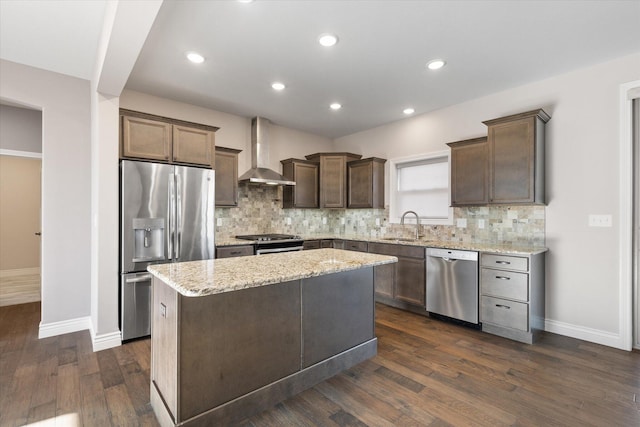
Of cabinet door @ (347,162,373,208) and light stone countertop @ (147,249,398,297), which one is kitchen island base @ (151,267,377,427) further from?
cabinet door @ (347,162,373,208)

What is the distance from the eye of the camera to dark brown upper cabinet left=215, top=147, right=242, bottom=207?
13.6 feet

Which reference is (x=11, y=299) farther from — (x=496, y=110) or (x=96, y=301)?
(x=496, y=110)

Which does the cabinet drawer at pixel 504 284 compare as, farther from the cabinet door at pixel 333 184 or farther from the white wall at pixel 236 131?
the white wall at pixel 236 131

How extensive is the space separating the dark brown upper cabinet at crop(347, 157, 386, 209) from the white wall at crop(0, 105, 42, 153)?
4.23 meters

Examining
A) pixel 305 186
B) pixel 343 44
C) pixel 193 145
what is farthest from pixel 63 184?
pixel 343 44

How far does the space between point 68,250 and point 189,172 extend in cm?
155

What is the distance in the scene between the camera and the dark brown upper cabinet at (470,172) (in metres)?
3.62

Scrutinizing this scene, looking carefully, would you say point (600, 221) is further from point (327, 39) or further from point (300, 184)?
point (300, 184)

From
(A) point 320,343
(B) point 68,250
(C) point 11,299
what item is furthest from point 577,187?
(C) point 11,299

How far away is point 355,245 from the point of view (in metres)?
4.62

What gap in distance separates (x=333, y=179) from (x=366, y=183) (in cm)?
59

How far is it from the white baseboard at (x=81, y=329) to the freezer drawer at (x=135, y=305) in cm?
9

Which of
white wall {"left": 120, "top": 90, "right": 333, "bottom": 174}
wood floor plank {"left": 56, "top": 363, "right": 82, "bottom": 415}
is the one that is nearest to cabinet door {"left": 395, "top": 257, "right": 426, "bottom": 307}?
white wall {"left": 120, "top": 90, "right": 333, "bottom": 174}

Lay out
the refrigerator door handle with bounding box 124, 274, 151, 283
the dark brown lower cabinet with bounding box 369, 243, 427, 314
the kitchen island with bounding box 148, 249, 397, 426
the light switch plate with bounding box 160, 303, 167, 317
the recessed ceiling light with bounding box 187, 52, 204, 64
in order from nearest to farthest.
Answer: the kitchen island with bounding box 148, 249, 397, 426, the light switch plate with bounding box 160, 303, 167, 317, the recessed ceiling light with bounding box 187, 52, 204, 64, the refrigerator door handle with bounding box 124, 274, 151, 283, the dark brown lower cabinet with bounding box 369, 243, 427, 314
